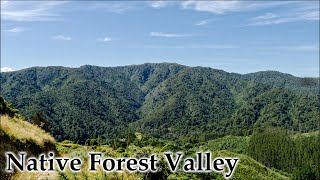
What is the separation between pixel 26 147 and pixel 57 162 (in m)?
3.59

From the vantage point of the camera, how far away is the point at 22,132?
20.8 metres

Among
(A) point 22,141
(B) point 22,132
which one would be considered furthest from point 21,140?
(B) point 22,132

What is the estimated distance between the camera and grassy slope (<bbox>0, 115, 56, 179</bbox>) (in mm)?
17109

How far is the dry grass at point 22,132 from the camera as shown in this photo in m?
19.4

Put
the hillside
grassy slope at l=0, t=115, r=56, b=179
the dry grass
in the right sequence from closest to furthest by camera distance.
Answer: grassy slope at l=0, t=115, r=56, b=179, the hillside, the dry grass

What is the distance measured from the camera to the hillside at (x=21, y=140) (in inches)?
700

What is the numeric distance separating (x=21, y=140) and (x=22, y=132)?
3.37 ft

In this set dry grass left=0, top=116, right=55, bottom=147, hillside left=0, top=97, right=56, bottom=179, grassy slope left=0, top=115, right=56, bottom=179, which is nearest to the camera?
grassy slope left=0, top=115, right=56, bottom=179

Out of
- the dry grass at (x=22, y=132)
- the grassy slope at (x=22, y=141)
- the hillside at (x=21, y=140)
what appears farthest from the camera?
the dry grass at (x=22, y=132)

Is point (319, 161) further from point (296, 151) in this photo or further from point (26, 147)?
point (26, 147)

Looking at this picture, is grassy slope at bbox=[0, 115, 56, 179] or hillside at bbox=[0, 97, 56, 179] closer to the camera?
grassy slope at bbox=[0, 115, 56, 179]

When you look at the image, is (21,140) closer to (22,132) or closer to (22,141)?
(22,141)

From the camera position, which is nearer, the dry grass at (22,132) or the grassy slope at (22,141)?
the grassy slope at (22,141)

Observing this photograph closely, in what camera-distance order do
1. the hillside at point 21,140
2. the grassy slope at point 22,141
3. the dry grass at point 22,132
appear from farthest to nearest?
1. the dry grass at point 22,132
2. the hillside at point 21,140
3. the grassy slope at point 22,141
